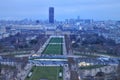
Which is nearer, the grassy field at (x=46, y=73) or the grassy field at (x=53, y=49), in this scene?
the grassy field at (x=46, y=73)

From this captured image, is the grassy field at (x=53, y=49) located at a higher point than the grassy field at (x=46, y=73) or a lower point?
lower

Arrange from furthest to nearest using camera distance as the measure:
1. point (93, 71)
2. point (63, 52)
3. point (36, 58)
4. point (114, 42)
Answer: point (114, 42)
point (63, 52)
point (36, 58)
point (93, 71)

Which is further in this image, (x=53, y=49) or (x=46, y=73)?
(x=53, y=49)

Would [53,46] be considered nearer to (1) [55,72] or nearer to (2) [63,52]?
(2) [63,52]

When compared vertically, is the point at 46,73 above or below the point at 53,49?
above

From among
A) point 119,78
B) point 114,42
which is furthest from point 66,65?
point 114,42

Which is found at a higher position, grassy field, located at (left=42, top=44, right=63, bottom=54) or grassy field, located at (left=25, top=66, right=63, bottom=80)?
grassy field, located at (left=25, top=66, right=63, bottom=80)

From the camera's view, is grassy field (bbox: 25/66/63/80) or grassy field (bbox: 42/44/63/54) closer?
grassy field (bbox: 25/66/63/80)

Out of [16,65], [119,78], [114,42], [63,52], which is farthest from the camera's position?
[114,42]
